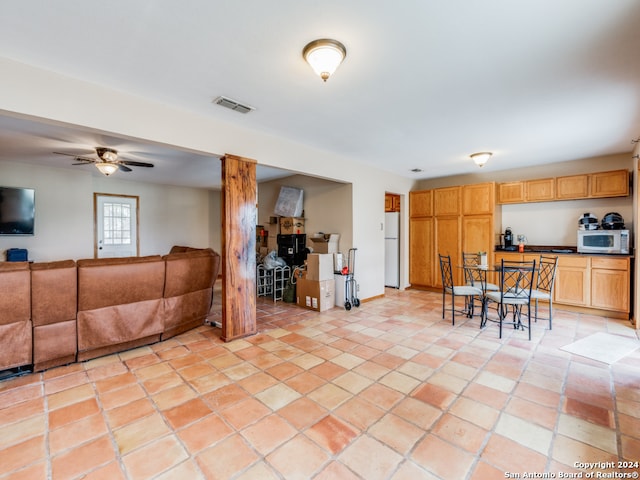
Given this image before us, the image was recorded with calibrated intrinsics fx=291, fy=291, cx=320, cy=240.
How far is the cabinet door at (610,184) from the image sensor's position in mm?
4441

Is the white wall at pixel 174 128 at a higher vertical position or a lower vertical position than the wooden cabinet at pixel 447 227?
higher

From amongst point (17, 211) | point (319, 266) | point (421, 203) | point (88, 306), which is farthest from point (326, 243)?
point (17, 211)

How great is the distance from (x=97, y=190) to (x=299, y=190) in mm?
4502

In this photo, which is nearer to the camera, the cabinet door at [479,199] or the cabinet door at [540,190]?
the cabinet door at [540,190]

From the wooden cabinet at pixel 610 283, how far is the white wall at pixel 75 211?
861 cm

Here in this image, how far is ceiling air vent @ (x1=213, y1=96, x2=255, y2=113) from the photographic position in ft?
9.28

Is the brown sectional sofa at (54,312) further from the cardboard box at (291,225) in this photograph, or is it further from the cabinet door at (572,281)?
the cabinet door at (572,281)

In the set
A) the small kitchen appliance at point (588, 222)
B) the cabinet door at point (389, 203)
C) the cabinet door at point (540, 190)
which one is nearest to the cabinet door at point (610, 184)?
the small kitchen appliance at point (588, 222)

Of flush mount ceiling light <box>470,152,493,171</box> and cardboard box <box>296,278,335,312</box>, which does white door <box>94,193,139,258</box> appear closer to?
cardboard box <box>296,278,335,312</box>

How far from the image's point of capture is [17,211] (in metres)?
5.12

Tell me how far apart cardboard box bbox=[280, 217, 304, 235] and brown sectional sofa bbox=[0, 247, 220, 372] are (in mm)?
2235

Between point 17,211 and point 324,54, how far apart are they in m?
6.26

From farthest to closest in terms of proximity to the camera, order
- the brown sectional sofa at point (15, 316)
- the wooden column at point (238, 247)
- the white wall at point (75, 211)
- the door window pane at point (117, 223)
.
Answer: the door window pane at point (117, 223) < the white wall at point (75, 211) < the wooden column at point (238, 247) < the brown sectional sofa at point (15, 316)

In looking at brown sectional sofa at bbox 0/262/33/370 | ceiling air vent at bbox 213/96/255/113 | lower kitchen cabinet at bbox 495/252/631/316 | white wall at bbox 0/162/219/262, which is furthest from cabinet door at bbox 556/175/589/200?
white wall at bbox 0/162/219/262
